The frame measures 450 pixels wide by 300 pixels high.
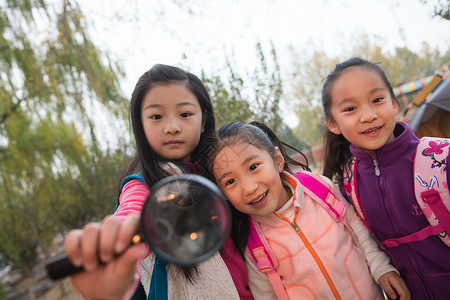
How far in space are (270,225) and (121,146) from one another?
19.5 feet

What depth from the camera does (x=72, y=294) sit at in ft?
26.4

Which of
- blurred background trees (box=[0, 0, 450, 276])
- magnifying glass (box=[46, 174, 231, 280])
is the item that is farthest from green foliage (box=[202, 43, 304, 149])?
magnifying glass (box=[46, 174, 231, 280])

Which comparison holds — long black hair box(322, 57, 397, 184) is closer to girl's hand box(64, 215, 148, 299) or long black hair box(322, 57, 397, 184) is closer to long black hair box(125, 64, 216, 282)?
long black hair box(125, 64, 216, 282)

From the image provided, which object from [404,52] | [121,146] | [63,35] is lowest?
[404,52]

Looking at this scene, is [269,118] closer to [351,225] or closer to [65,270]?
[351,225]

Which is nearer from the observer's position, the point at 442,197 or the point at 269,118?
the point at 442,197

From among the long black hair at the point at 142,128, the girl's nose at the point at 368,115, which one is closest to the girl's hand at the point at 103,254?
the long black hair at the point at 142,128

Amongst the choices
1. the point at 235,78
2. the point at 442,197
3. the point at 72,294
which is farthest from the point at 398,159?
Answer: the point at 72,294

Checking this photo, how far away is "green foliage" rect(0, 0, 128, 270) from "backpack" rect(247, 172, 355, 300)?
387 cm

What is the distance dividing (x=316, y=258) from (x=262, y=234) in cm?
31

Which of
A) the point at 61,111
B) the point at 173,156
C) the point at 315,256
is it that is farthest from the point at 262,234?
the point at 61,111

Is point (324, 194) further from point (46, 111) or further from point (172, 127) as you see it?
point (46, 111)

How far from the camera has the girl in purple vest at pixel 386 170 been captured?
1.51m

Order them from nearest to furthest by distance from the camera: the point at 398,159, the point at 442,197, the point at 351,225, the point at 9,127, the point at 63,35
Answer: the point at 442,197 → the point at 398,159 → the point at 351,225 → the point at 63,35 → the point at 9,127
